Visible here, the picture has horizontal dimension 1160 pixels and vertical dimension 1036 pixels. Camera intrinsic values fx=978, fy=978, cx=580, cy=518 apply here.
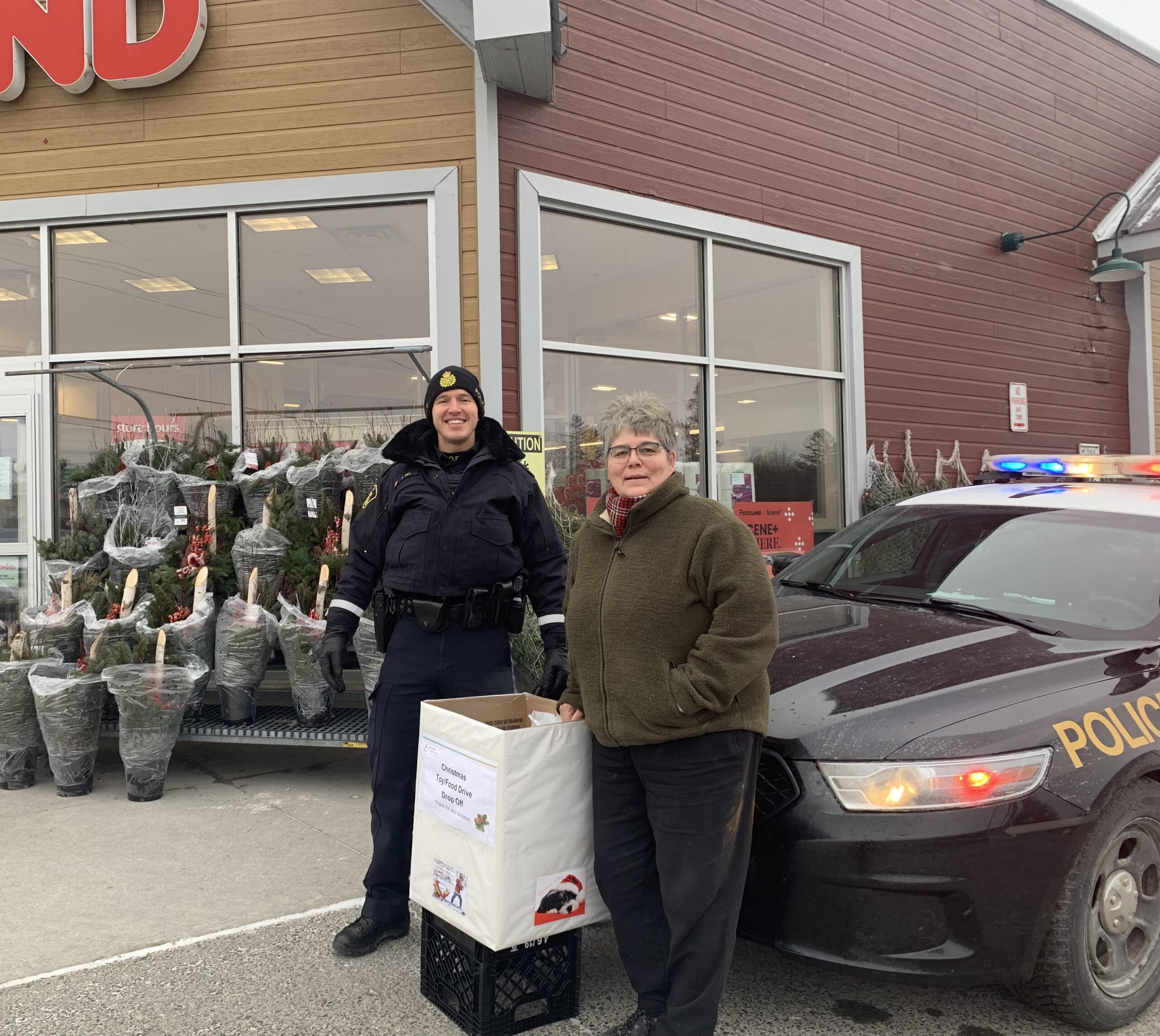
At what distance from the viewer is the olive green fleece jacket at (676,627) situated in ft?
7.85

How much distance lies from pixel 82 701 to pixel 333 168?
3.77 metres

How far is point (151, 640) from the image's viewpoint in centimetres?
519

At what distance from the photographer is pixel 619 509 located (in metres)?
2.63

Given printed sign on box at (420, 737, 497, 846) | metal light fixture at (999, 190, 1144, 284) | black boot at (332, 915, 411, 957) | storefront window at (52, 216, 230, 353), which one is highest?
metal light fixture at (999, 190, 1144, 284)

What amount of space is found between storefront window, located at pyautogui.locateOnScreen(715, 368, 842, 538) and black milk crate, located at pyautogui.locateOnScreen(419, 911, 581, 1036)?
5341mm

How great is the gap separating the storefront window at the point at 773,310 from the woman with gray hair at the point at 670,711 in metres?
5.48

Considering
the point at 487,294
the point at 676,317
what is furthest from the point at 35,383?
the point at 676,317

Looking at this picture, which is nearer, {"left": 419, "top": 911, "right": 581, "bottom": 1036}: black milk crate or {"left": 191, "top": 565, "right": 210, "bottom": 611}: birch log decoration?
{"left": 419, "top": 911, "right": 581, "bottom": 1036}: black milk crate

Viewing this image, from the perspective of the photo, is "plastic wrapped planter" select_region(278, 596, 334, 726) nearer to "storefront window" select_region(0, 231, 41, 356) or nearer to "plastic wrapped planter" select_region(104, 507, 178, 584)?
"plastic wrapped planter" select_region(104, 507, 178, 584)

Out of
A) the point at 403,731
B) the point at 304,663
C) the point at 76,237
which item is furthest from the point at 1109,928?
the point at 76,237

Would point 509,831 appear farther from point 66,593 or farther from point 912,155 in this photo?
point 912,155

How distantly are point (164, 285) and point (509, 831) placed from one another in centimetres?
571

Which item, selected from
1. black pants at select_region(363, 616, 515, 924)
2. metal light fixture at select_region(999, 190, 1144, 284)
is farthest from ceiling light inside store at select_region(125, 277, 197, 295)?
metal light fixture at select_region(999, 190, 1144, 284)

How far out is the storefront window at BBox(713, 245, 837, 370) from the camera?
7.91 meters
